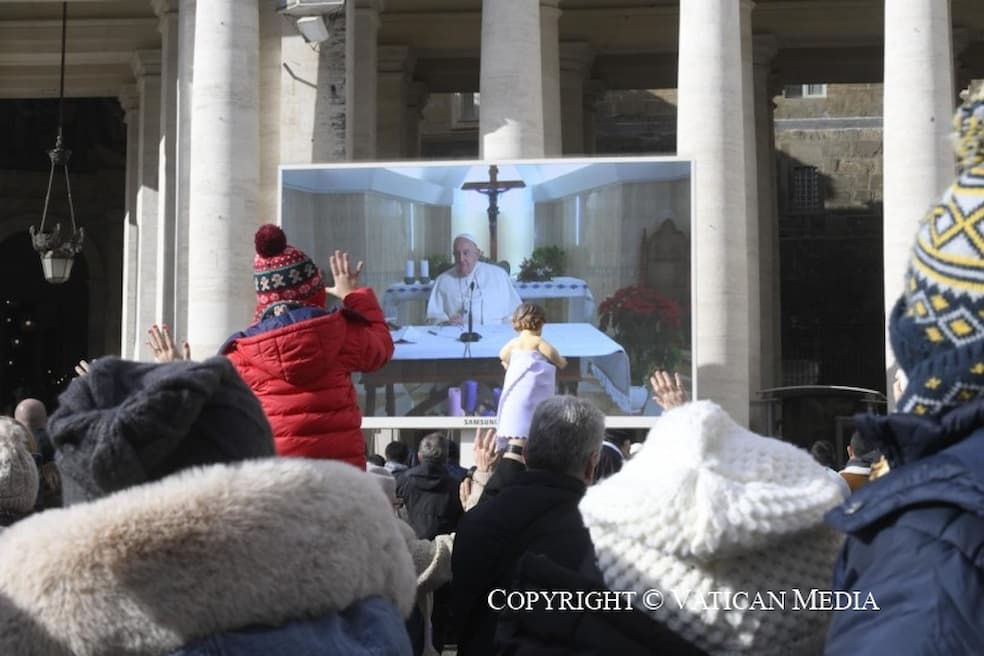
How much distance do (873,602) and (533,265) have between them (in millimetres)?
16426

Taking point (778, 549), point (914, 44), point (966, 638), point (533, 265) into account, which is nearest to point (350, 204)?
point (533, 265)

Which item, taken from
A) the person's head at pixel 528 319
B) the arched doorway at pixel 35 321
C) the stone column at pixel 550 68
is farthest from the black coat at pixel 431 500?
the arched doorway at pixel 35 321

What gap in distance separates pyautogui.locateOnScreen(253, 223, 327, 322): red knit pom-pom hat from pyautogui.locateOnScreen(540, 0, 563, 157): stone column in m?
19.3

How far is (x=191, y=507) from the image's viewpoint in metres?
3.11

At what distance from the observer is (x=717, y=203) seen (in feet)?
72.2

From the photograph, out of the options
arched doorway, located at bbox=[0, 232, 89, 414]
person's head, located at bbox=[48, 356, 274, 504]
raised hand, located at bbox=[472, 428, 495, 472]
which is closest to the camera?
person's head, located at bbox=[48, 356, 274, 504]

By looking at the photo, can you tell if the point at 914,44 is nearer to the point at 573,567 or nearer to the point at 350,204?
the point at 350,204

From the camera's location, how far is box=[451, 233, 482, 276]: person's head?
1903cm

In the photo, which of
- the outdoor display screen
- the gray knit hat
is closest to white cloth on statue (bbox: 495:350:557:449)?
the gray knit hat

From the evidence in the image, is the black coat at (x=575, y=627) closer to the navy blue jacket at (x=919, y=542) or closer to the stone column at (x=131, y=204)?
the navy blue jacket at (x=919, y=542)

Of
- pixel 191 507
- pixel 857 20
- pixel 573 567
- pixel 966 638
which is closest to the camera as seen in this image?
pixel 966 638

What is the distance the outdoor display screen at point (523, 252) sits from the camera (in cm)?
1862

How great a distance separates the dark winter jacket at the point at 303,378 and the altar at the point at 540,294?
475 inches

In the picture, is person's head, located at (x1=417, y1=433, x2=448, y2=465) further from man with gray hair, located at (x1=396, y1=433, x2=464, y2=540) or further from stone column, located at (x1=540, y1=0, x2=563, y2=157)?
stone column, located at (x1=540, y1=0, x2=563, y2=157)
